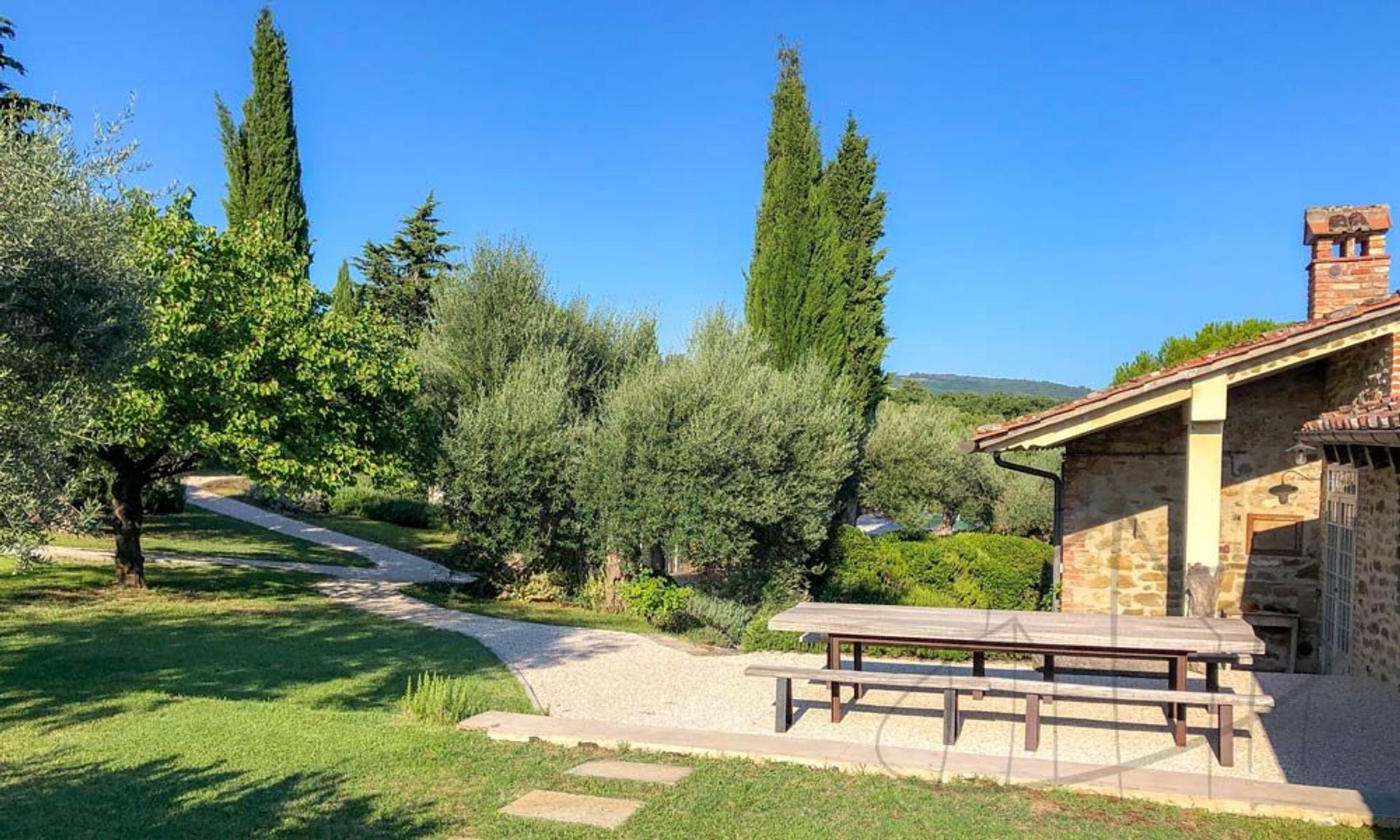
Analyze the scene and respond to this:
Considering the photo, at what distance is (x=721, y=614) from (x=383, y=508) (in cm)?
1926

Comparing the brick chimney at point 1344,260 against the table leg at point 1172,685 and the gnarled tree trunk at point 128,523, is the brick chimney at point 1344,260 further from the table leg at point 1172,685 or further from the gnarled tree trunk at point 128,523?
the gnarled tree trunk at point 128,523

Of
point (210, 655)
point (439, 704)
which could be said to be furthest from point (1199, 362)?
point (210, 655)

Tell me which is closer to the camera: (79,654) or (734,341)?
(79,654)

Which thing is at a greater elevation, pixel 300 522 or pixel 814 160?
pixel 814 160

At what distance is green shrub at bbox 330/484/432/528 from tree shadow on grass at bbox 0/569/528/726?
1483 cm

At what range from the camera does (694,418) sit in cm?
1421

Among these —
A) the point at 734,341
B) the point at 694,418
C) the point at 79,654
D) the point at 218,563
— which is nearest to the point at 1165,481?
the point at 694,418

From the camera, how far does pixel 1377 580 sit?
27.9 ft

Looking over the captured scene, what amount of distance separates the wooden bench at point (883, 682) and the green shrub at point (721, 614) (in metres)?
6.03

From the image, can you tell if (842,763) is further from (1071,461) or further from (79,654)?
(79,654)

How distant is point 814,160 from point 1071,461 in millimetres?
11320

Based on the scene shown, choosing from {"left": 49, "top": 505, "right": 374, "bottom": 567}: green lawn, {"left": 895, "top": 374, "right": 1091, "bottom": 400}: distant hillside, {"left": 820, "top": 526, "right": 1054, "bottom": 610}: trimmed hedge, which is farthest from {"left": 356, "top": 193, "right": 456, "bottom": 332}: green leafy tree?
{"left": 895, "top": 374, "right": 1091, "bottom": 400}: distant hillside

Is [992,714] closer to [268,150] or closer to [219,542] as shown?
[219,542]

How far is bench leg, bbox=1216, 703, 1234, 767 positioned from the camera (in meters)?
6.45
